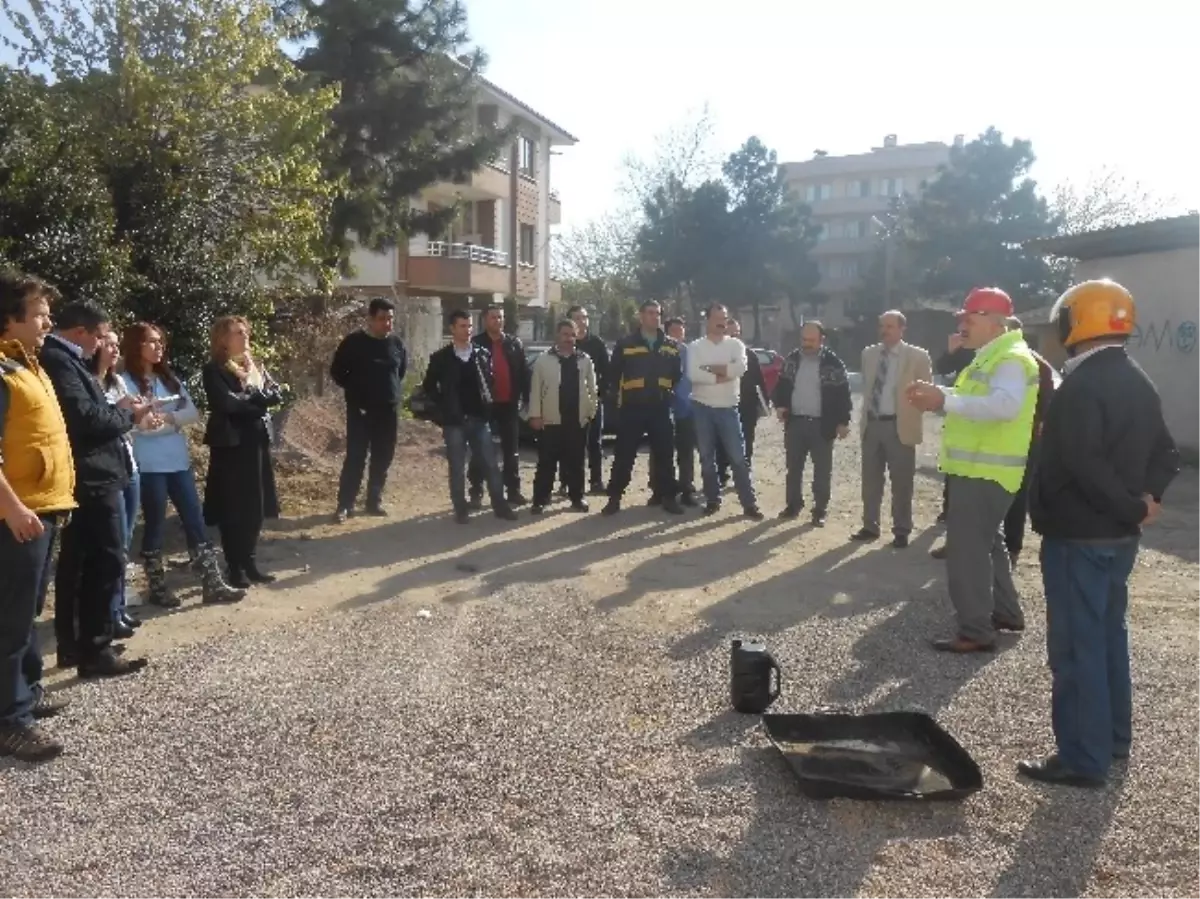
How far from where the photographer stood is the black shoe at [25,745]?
4.40 meters

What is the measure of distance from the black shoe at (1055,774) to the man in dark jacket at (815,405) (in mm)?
5478

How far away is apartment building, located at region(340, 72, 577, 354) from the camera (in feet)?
101

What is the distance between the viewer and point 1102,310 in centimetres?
431

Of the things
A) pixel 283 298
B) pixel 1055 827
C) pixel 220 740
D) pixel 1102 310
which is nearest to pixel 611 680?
pixel 220 740

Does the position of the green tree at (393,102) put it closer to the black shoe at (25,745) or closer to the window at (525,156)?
the black shoe at (25,745)

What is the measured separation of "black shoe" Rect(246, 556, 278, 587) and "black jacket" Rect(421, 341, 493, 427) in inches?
96.6

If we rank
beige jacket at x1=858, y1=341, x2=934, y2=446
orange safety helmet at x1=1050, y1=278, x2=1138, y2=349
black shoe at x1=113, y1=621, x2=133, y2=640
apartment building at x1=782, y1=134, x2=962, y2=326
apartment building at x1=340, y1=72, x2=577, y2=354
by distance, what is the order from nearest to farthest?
1. orange safety helmet at x1=1050, y1=278, x2=1138, y2=349
2. black shoe at x1=113, y1=621, x2=133, y2=640
3. beige jacket at x1=858, y1=341, x2=934, y2=446
4. apartment building at x1=340, y1=72, x2=577, y2=354
5. apartment building at x1=782, y1=134, x2=962, y2=326

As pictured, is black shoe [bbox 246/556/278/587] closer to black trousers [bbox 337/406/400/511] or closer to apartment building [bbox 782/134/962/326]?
black trousers [bbox 337/406/400/511]

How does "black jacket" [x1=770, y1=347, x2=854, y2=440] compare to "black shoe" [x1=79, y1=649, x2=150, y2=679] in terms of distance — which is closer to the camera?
"black shoe" [x1=79, y1=649, x2=150, y2=679]

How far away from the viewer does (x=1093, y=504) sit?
421cm

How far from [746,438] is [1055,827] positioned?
8.30 metres

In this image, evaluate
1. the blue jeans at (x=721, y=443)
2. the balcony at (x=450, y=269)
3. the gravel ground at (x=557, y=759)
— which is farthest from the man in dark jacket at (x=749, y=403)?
the balcony at (x=450, y=269)

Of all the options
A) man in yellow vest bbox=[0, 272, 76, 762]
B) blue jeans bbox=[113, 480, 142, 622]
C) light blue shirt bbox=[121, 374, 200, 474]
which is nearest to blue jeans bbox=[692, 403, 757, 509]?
light blue shirt bbox=[121, 374, 200, 474]

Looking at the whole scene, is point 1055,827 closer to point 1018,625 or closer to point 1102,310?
point 1102,310
